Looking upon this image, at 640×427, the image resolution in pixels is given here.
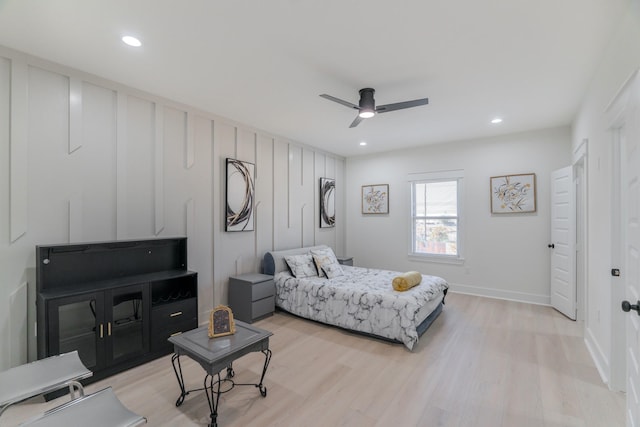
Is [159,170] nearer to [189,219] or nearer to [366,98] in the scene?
[189,219]

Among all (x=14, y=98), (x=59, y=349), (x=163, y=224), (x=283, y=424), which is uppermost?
(x=14, y=98)

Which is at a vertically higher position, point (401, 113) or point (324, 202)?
point (401, 113)

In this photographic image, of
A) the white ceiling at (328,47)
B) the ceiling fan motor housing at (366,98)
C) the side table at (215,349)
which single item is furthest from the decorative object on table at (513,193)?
the side table at (215,349)

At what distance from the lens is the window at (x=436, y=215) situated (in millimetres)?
5422

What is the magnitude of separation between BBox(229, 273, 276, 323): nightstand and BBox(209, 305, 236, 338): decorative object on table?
5.18 ft

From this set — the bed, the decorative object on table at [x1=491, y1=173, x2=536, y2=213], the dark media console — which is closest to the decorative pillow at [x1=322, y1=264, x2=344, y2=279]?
the bed

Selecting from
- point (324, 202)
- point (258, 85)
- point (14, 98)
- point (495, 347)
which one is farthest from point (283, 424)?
point (324, 202)

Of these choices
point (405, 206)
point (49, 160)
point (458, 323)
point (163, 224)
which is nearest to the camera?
point (49, 160)

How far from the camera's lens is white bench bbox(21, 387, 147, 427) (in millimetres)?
1353

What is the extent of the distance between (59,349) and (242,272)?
2.20 m

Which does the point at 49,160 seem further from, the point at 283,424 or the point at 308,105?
the point at 283,424

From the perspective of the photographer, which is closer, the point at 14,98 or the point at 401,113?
the point at 14,98

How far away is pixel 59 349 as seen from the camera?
7.75 feet

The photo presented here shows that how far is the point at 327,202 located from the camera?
6.10m
